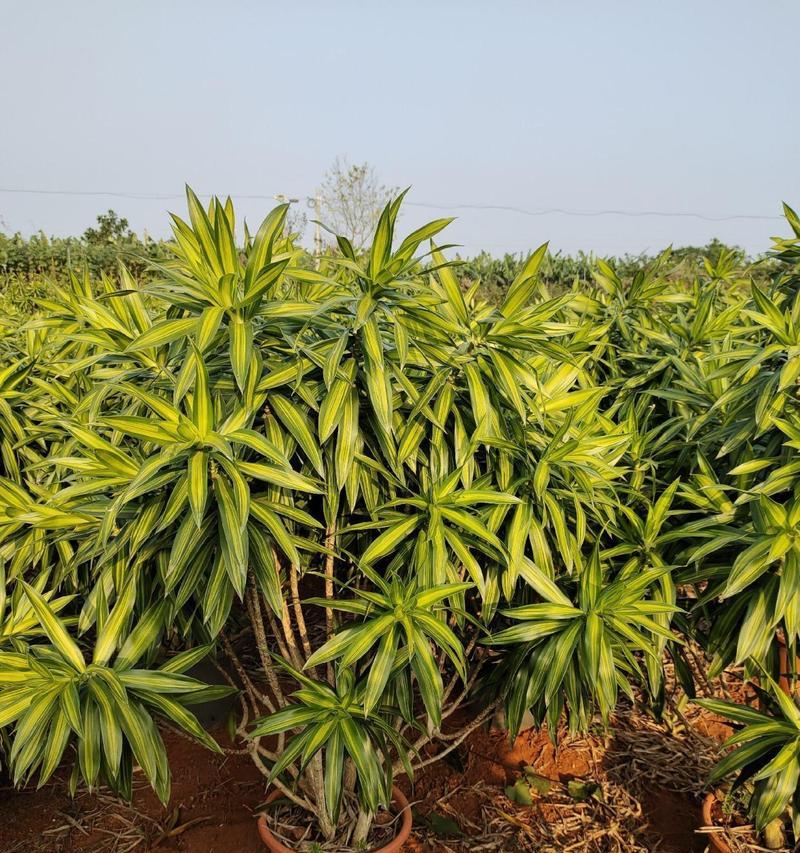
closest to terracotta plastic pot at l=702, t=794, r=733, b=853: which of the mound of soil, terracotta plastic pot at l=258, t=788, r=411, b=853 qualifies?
the mound of soil

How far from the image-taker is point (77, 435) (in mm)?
1605

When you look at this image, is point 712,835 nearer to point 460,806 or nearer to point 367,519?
point 460,806

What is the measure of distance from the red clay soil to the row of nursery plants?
53 centimetres

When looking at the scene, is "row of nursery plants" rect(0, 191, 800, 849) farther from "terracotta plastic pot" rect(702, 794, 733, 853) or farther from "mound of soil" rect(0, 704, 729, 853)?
"mound of soil" rect(0, 704, 729, 853)

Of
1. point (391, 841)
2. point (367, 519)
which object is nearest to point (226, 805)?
point (391, 841)

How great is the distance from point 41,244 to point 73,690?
13345 mm

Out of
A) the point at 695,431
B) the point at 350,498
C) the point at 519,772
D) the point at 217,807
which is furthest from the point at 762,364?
the point at 217,807

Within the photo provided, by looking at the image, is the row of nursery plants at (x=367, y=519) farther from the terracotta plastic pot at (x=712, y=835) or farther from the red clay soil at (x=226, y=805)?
the red clay soil at (x=226, y=805)

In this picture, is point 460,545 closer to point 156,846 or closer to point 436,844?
point 436,844

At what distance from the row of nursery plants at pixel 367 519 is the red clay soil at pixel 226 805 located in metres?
0.53

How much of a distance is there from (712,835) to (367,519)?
1.45m

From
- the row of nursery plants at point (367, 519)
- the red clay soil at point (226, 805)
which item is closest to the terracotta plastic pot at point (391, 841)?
the row of nursery plants at point (367, 519)

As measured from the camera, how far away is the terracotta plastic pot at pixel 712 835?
2.17 metres

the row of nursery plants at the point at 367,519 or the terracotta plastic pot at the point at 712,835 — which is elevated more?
the row of nursery plants at the point at 367,519
